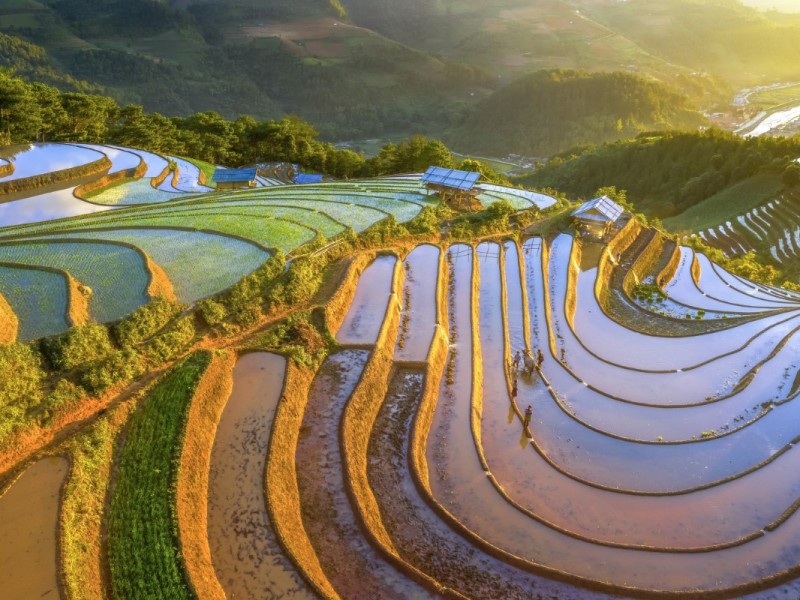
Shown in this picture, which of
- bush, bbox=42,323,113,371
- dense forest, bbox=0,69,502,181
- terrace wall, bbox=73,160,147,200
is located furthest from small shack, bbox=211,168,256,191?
bush, bbox=42,323,113,371

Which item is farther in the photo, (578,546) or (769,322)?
(769,322)

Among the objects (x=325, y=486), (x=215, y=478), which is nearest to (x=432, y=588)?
(x=325, y=486)

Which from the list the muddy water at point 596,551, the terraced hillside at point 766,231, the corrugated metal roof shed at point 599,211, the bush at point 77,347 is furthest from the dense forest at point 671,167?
the bush at point 77,347

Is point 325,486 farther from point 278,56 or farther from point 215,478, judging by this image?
point 278,56

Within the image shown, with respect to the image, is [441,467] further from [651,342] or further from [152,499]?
[651,342]

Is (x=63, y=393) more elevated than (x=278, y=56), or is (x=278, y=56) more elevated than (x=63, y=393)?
(x=278, y=56)

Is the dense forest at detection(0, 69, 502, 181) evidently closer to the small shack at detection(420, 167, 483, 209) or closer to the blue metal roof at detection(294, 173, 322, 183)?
the blue metal roof at detection(294, 173, 322, 183)

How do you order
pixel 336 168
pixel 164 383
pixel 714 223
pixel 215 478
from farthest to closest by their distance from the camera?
pixel 336 168
pixel 714 223
pixel 164 383
pixel 215 478
